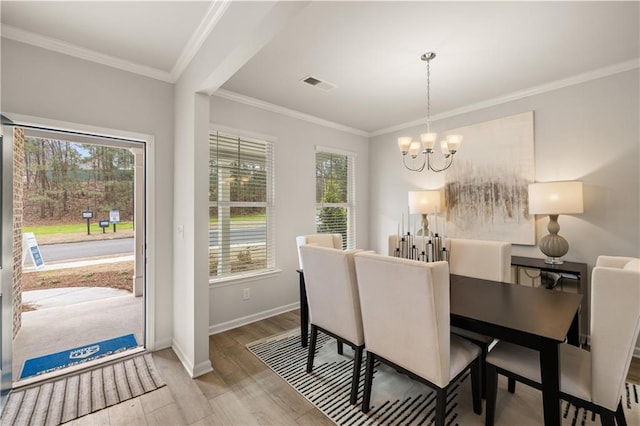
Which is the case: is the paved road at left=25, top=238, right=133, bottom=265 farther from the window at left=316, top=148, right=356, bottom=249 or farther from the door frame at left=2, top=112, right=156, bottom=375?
the window at left=316, top=148, right=356, bottom=249

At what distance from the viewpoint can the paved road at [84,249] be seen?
4.08 m

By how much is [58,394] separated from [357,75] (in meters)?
3.64

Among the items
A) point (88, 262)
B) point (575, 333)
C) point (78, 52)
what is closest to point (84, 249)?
point (88, 262)

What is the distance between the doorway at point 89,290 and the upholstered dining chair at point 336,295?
165cm

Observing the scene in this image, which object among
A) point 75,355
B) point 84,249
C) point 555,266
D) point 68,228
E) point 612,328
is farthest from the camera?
point 84,249

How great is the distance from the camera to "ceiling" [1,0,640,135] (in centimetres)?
190

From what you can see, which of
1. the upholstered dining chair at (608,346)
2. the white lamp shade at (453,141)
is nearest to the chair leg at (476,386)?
the upholstered dining chair at (608,346)

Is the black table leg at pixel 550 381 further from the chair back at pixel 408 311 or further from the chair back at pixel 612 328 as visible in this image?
the chair back at pixel 408 311

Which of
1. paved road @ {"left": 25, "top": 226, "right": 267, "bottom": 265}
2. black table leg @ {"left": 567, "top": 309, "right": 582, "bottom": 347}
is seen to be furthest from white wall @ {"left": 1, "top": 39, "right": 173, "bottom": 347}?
black table leg @ {"left": 567, "top": 309, "right": 582, "bottom": 347}

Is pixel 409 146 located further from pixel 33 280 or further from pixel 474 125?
pixel 33 280

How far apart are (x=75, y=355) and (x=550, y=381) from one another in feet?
12.1

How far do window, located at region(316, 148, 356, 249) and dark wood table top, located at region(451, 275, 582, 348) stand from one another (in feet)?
8.00

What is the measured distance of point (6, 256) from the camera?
2.06 metres

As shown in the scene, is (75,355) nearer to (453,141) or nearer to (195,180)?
(195,180)
